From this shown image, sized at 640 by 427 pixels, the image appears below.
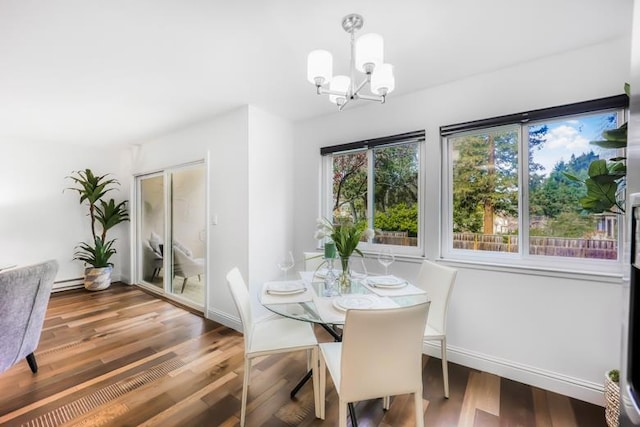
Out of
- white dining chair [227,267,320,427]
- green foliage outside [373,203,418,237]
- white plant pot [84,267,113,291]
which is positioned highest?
green foliage outside [373,203,418,237]

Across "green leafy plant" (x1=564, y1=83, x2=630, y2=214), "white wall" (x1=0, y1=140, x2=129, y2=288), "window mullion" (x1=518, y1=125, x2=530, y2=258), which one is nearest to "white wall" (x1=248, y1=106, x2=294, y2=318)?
"window mullion" (x1=518, y1=125, x2=530, y2=258)

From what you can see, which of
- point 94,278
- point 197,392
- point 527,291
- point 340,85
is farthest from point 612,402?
point 94,278

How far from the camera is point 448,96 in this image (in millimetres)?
2367

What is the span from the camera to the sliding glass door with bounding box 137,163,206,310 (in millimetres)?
3637

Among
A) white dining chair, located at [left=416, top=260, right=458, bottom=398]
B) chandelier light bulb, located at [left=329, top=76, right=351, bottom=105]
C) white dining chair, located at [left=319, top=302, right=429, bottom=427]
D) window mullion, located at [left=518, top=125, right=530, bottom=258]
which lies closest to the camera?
white dining chair, located at [left=319, top=302, right=429, bottom=427]

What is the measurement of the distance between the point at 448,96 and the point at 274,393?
2.72 meters

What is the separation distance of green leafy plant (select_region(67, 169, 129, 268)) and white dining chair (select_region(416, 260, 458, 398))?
4.84m

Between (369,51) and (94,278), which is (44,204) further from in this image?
(369,51)

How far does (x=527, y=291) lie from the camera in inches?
79.7

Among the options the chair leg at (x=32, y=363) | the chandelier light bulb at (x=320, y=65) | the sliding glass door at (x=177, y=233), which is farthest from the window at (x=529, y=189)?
the chair leg at (x=32, y=363)

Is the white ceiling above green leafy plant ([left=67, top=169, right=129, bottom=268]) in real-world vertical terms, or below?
above

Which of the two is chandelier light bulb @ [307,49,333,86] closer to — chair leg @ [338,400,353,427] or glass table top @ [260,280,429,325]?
glass table top @ [260,280,429,325]

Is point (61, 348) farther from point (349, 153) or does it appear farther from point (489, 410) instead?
point (489, 410)

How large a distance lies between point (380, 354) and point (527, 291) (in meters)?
1.50
